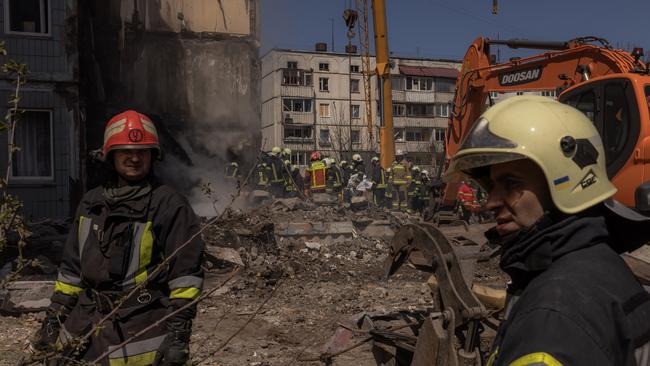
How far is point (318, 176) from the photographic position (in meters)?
18.3

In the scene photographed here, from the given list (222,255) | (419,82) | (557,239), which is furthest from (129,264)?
(419,82)

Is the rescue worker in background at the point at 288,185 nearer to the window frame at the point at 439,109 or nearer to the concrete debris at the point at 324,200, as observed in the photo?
the concrete debris at the point at 324,200

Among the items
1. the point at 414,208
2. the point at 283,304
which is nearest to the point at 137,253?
the point at 283,304

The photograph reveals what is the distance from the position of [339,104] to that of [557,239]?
190ft

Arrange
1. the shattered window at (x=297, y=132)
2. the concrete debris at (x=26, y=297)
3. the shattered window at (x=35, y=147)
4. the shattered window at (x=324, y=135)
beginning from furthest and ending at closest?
the shattered window at (x=324, y=135)
the shattered window at (x=297, y=132)
the shattered window at (x=35, y=147)
the concrete debris at (x=26, y=297)

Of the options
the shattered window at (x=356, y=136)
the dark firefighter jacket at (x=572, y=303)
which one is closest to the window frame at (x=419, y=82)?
the shattered window at (x=356, y=136)

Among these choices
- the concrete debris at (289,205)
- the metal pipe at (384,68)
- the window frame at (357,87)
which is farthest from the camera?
the window frame at (357,87)

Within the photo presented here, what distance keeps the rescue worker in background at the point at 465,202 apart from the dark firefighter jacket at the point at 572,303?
1403 cm

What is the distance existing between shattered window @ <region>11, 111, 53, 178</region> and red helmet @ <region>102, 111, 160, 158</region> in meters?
11.7

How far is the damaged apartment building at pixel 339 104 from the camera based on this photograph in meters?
56.9

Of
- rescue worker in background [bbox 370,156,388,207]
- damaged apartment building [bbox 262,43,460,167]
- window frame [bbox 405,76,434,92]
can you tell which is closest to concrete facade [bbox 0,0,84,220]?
rescue worker in background [bbox 370,156,388,207]

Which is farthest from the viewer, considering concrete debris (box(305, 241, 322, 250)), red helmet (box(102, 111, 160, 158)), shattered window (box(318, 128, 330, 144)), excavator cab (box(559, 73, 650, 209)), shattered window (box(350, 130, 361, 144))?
shattered window (box(350, 130, 361, 144))

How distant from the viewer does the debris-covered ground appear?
609cm

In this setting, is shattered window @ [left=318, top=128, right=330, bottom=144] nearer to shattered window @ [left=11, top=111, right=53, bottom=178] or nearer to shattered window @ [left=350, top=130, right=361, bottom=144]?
shattered window @ [left=350, top=130, right=361, bottom=144]
